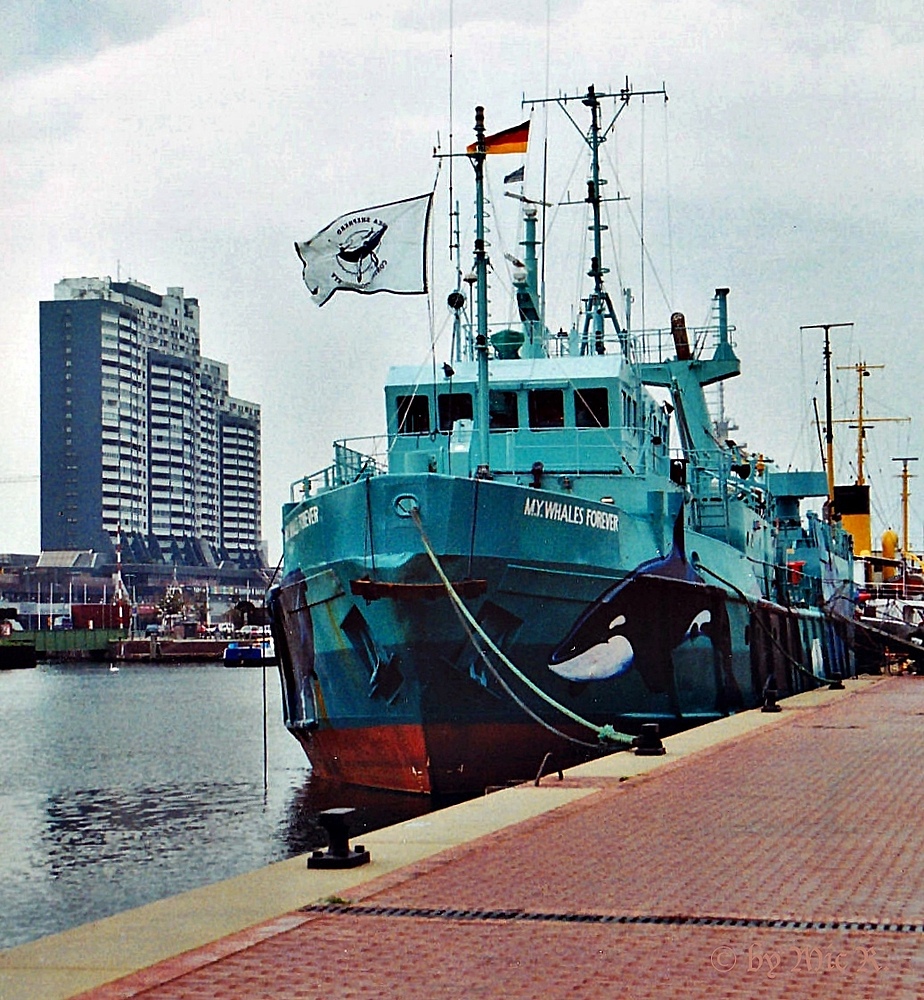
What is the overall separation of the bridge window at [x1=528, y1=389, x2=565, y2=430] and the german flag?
4392mm

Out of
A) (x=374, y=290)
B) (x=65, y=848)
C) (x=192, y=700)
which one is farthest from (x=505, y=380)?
(x=192, y=700)

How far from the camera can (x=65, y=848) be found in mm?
20938

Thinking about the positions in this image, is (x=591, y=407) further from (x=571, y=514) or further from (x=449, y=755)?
(x=449, y=755)

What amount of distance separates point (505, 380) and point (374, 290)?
478 cm

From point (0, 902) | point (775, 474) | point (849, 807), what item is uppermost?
point (775, 474)

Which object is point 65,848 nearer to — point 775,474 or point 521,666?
point 521,666

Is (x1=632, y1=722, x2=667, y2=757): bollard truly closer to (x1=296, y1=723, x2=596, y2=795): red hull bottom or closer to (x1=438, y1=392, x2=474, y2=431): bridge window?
(x1=296, y1=723, x2=596, y2=795): red hull bottom

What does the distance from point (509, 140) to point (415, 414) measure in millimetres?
5300

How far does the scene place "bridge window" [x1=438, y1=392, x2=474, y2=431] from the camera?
26.9 m

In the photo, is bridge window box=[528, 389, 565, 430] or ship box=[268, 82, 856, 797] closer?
ship box=[268, 82, 856, 797]

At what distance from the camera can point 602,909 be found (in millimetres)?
9625

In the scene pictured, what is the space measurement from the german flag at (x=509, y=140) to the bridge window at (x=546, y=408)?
14.4 feet

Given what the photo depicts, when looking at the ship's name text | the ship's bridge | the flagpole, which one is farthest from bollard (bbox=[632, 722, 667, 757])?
the ship's bridge

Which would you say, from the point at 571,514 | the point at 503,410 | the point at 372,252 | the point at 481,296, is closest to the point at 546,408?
the point at 503,410
